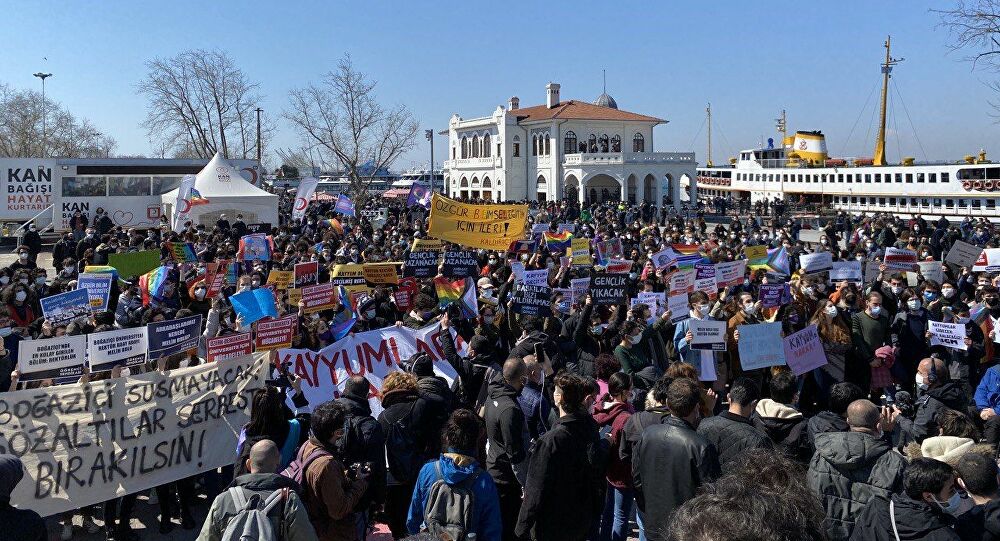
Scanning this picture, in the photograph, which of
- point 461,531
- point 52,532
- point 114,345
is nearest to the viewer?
point 461,531

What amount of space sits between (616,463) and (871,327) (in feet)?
17.8

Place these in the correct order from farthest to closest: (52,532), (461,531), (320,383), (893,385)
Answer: (893,385) → (320,383) → (52,532) → (461,531)

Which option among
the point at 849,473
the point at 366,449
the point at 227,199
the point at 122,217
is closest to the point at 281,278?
the point at 366,449

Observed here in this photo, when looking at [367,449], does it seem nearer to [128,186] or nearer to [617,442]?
[617,442]

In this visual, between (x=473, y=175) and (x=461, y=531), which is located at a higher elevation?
(x=473, y=175)

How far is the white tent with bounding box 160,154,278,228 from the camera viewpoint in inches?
1113

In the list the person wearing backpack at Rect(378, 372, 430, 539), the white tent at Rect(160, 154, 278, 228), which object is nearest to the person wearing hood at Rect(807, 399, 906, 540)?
the person wearing backpack at Rect(378, 372, 430, 539)

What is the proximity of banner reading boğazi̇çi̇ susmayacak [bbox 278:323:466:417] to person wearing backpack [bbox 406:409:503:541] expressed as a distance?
3147 mm

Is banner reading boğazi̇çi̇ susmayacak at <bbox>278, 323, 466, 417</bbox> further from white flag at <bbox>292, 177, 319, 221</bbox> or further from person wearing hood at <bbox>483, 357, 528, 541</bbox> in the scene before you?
white flag at <bbox>292, 177, 319, 221</bbox>

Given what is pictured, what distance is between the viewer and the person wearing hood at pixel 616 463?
5734 millimetres

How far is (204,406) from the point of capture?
6.64 meters

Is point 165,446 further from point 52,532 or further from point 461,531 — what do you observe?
point 461,531

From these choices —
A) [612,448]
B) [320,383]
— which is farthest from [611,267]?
[612,448]

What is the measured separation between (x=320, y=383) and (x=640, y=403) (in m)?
3.21
